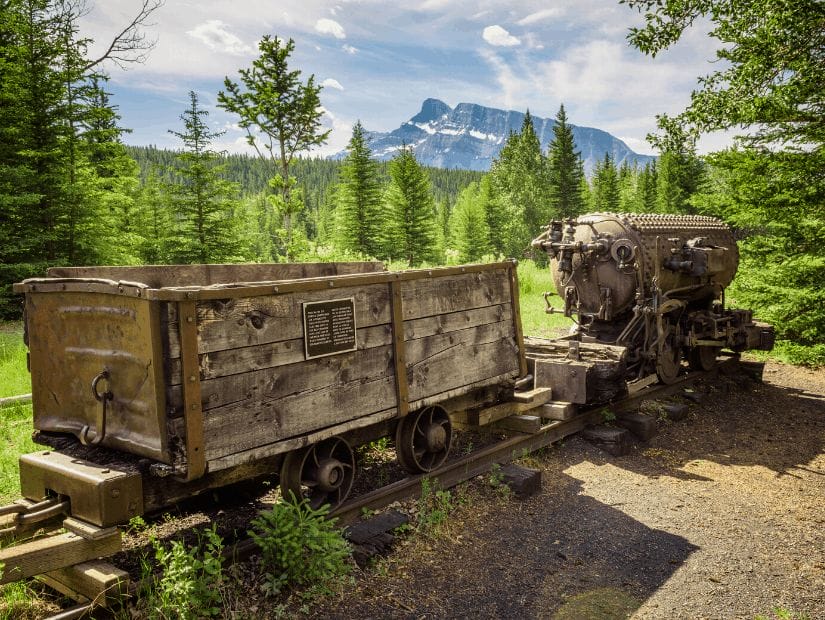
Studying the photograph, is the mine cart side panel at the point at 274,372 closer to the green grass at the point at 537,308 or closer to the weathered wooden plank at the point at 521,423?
the weathered wooden plank at the point at 521,423

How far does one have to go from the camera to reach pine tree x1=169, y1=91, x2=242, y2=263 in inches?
870

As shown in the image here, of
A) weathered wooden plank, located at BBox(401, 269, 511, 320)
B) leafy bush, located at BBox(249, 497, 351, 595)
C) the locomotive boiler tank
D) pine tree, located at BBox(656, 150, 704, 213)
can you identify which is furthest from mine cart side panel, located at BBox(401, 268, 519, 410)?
pine tree, located at BBox(656, 150, 704, 213)

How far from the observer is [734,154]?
11.7 meters

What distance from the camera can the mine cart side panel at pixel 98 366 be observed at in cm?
349

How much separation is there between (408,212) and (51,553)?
124ft

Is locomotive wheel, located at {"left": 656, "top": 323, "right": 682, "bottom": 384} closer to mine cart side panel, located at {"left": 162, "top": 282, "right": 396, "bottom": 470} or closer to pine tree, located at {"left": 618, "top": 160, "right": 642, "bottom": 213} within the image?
mine cart side panel, located at {"left": 162, "top": 282, "right": 396, "bottom": 470}

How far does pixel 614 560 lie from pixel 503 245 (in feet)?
158

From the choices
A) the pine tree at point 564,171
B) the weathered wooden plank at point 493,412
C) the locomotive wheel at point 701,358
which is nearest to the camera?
the weathered wooden plank at point 493,412

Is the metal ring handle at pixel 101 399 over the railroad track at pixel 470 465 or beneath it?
over

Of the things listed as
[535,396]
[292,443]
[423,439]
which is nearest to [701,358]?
[535,396]

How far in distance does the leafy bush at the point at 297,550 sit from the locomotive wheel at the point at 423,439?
1413 millimetres

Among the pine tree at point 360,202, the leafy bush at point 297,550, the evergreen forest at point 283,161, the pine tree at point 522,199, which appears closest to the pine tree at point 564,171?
the pine tree at point 522,199

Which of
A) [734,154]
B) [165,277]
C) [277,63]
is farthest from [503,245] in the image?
[165,277]

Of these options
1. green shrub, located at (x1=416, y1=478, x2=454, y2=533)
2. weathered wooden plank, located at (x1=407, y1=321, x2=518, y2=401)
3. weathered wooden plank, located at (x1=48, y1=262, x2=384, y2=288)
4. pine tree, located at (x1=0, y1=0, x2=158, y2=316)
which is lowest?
green shrub, located at (x1=416, y1=478, x2=454, y2=533)
